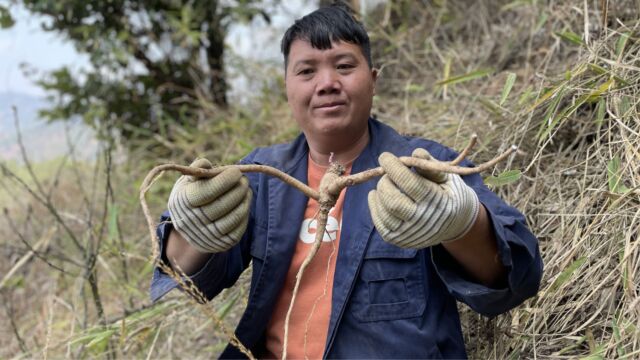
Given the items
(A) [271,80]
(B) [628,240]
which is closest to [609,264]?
(B) [628,240]

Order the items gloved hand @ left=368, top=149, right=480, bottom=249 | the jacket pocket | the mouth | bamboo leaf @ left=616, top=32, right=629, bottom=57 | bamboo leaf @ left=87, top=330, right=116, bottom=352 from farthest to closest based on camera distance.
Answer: bamboo leaf @ left=87, top=330, right=116, bottom=352
bamboo leaf @ left=616, top=32, right=629, bottom=57
the mouth
the jacket pocket
gloved hand @ left=368, top=149, right=480, bottom=249

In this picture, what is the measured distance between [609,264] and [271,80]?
283cm

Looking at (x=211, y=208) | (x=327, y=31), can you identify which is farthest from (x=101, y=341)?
(x=327, y=31)

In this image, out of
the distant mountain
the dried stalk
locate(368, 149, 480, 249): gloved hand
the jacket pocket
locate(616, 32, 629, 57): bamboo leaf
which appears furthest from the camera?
the distant mountain

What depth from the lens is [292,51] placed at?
61.9 inches

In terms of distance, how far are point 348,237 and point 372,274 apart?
0.34 ft

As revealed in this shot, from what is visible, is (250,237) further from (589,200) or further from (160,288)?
(589,200)

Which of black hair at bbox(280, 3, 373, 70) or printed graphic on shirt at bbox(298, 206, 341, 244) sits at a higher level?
black hair at bbox(280, 3, 373, 70)

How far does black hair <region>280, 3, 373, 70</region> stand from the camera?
4.98 feet

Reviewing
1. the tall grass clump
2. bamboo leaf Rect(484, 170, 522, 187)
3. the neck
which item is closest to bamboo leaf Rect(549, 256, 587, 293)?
the tall grass clump

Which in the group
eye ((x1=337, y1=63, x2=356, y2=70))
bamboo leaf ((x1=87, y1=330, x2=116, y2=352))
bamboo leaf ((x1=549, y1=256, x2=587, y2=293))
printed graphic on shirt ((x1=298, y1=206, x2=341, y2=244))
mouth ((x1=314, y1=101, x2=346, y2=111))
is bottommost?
bamboo leaf ((x1=87, y1=330, x2=116, y2=352))

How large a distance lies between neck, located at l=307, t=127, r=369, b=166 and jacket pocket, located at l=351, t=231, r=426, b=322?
0.81ft

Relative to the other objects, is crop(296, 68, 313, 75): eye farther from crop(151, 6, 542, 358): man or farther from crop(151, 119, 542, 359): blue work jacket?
crop(151, 119, 542, 359): blue work jacket

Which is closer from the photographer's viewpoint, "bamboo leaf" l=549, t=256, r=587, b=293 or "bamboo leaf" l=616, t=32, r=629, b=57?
"bamboo leaf" l=549, t=256, r=587, b=293
